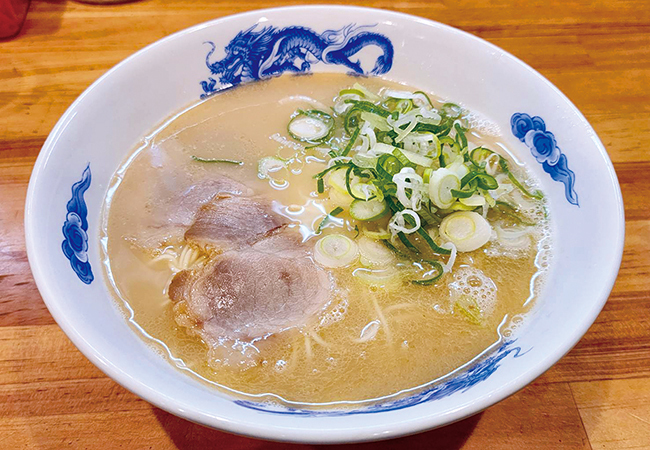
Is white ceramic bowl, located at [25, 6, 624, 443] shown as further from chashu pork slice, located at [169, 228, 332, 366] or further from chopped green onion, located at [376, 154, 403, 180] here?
chopped green onion, located at [376, 154, 403, 180]

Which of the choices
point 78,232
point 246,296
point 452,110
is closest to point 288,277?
point 246,296

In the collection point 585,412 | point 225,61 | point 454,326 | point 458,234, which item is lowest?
point 585,412

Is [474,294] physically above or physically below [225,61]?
below

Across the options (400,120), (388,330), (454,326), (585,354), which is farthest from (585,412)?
(400,120)

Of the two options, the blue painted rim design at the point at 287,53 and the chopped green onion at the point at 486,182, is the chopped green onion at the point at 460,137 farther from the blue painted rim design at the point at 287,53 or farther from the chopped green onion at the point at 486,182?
the blue painted rim design at the point at 287,53

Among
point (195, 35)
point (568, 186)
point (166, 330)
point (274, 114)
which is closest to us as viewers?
point (166, 330)

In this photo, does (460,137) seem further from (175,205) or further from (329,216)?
(175,205)

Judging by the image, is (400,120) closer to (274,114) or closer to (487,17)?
(274,114)
